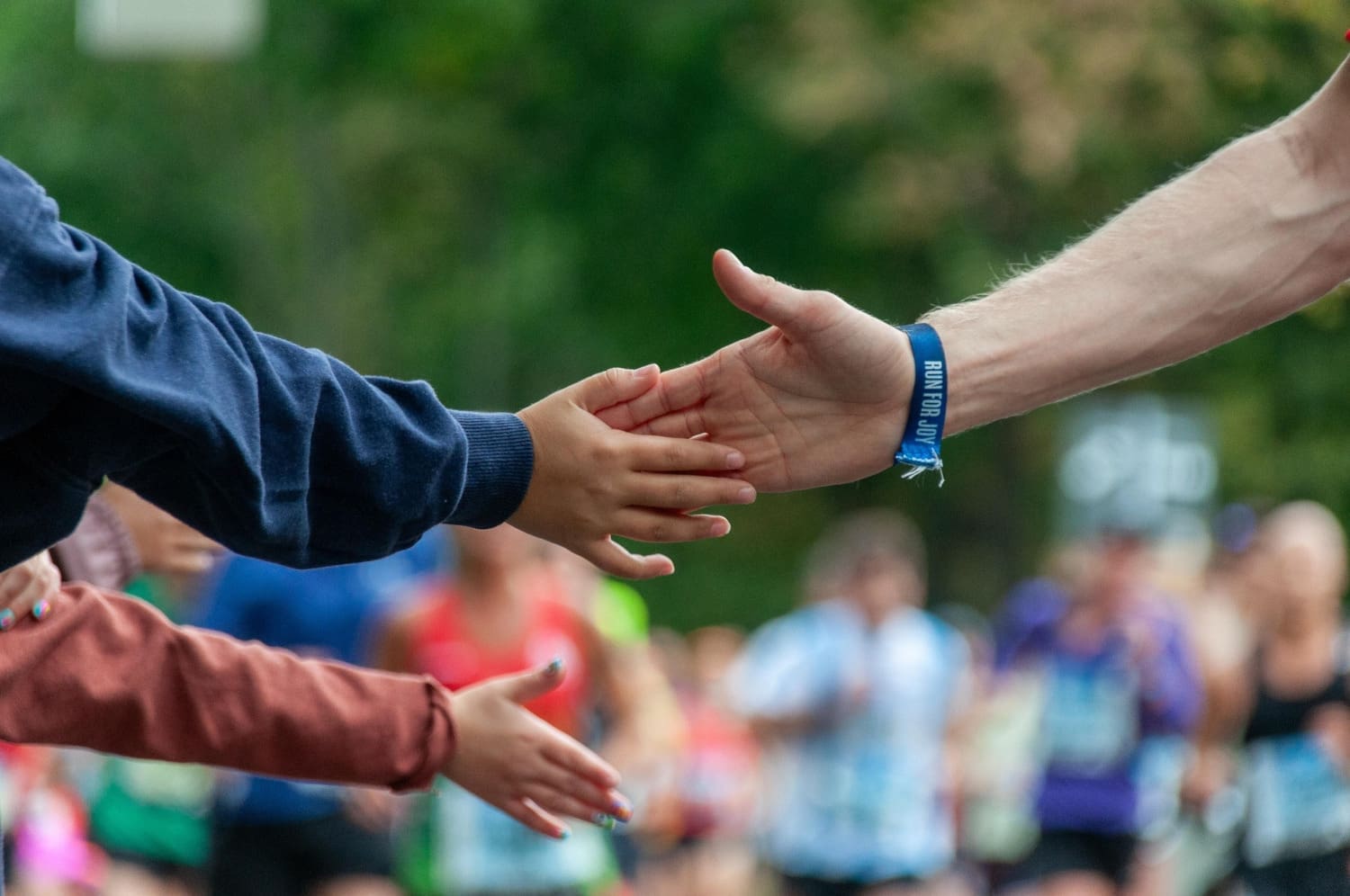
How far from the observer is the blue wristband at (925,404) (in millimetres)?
2855

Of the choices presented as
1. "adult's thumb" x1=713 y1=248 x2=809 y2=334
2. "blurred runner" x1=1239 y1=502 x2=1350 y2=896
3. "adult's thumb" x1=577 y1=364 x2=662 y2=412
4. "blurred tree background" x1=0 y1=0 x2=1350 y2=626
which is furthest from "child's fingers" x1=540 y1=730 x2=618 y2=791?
"blurred tree background" x1=0 y1=0 x2=1350 y2=626

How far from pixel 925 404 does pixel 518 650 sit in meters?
3.70

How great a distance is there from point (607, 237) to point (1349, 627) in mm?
14895

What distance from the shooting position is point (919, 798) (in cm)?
823

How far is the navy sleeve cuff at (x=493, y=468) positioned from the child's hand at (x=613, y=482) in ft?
0.11

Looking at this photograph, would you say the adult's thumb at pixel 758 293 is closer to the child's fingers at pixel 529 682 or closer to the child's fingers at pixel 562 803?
the child's fingers at pixel 529 682

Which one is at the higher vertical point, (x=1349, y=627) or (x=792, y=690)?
(x=1349, y=627)

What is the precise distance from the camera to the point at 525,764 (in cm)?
300

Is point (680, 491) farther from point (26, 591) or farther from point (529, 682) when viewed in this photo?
point (26, 591)

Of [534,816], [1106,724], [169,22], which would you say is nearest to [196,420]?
[534,816]

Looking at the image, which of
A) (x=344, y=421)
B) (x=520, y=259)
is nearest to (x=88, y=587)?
(x=344, y=421)

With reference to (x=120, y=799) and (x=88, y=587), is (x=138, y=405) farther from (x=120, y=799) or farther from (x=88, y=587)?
(x=120, y=799)

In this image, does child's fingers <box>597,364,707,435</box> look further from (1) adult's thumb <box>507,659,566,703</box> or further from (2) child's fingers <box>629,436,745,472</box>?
(1) adult's thumb <box>507,659,566,703</box>

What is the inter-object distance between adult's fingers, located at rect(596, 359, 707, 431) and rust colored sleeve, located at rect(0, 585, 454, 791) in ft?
1.87
